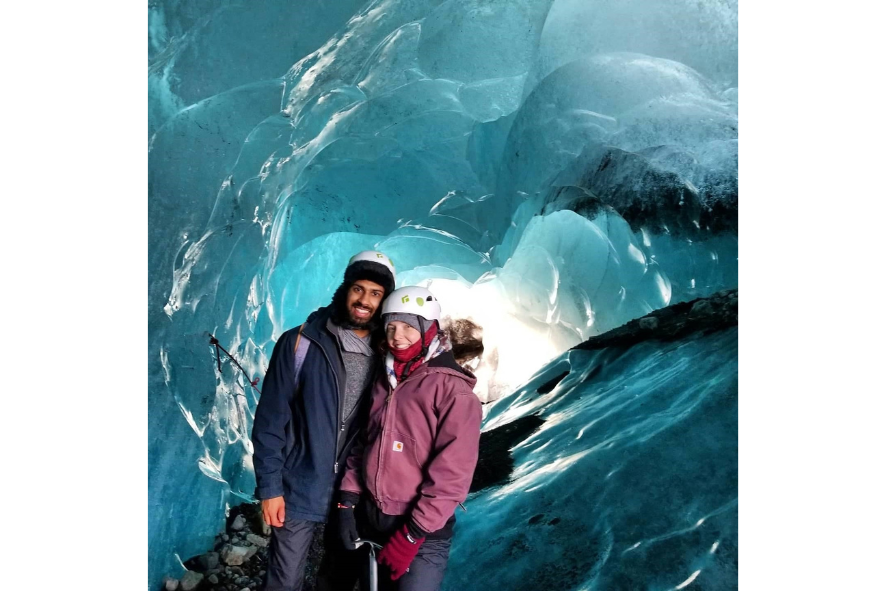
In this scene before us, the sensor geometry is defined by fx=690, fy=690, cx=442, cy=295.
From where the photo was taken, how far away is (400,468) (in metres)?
2.68

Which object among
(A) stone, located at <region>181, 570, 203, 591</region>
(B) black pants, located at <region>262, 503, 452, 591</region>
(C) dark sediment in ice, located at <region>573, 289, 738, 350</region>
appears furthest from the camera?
(A) stone, located at <region>181, 570, 203, 591</region>

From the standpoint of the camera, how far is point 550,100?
424 centimetres

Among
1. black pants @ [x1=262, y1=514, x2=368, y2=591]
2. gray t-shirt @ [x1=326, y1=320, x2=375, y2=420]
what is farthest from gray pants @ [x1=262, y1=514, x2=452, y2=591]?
gray t-shirt @ [x1=326, y1=320, x2=375, y2=420]

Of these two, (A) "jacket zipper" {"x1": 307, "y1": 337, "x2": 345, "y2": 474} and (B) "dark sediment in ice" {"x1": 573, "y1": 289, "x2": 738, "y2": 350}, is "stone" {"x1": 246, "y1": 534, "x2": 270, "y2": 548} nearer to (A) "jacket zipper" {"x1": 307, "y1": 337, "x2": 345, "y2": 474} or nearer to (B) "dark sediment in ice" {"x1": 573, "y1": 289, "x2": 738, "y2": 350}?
(A) "jacket zipper" {"x1": 307, "y1": 337, "x2": 345, "y2": 474}

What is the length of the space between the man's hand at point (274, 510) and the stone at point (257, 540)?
1.77 metres

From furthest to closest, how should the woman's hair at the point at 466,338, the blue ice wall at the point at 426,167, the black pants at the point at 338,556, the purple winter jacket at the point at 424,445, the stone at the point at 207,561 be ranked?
1. the woman's hair at the point at 466,338
2. the stone at the point at 207,561
3. the blue ice wall at the point at 426,167
4. the black pants at the point at 338,556
5. the purple winter jacket at the point at 424,445

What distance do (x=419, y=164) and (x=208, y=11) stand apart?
5.19 feet

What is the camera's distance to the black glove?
9.09ft

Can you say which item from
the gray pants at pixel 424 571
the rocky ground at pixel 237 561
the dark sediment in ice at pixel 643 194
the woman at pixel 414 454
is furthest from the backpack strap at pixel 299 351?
the dark sediment in ice at pixel 643 194

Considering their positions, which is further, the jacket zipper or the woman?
the jacket zipper

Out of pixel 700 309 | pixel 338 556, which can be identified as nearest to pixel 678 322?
pixel 700 309

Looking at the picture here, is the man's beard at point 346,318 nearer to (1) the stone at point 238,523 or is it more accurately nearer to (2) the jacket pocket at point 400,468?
(2) the jacket pocket at point 400,468

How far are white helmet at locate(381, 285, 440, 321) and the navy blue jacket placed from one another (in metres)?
0.32

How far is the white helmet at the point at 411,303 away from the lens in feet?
8.88
